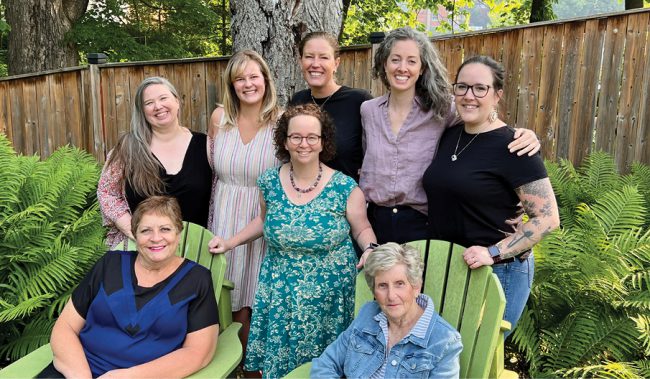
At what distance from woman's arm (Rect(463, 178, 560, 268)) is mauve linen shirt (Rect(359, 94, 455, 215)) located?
15.5 inches

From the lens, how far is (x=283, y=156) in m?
2.65

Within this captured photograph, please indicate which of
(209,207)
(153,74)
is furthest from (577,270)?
(153,74)

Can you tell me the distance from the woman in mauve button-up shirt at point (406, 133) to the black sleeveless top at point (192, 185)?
877 millimetres

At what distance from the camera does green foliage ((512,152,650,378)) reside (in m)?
3.07

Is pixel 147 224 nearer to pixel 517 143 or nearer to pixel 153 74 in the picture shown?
pixel 517 143

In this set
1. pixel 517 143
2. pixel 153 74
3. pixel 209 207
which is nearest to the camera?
pixel 517 143

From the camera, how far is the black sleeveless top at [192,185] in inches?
110

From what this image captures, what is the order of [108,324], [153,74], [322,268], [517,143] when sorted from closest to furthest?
1. [517,143]
2. [108,324]
3. [322,268]
4. [153,74]

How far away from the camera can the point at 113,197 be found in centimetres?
281

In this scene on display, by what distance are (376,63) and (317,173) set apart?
0.59 meters

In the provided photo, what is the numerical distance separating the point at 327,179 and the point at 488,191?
69cm

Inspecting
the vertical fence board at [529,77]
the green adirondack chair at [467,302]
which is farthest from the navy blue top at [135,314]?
the vertical fence board at [529,77]

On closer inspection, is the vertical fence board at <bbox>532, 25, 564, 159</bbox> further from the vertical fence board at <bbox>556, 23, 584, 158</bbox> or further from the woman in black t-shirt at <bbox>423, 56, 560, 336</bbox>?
the woman in black t-shirt at <bbox>423, 56, 560, 336</bbox>

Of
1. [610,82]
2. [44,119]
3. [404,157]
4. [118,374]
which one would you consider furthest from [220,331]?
[610,82]
